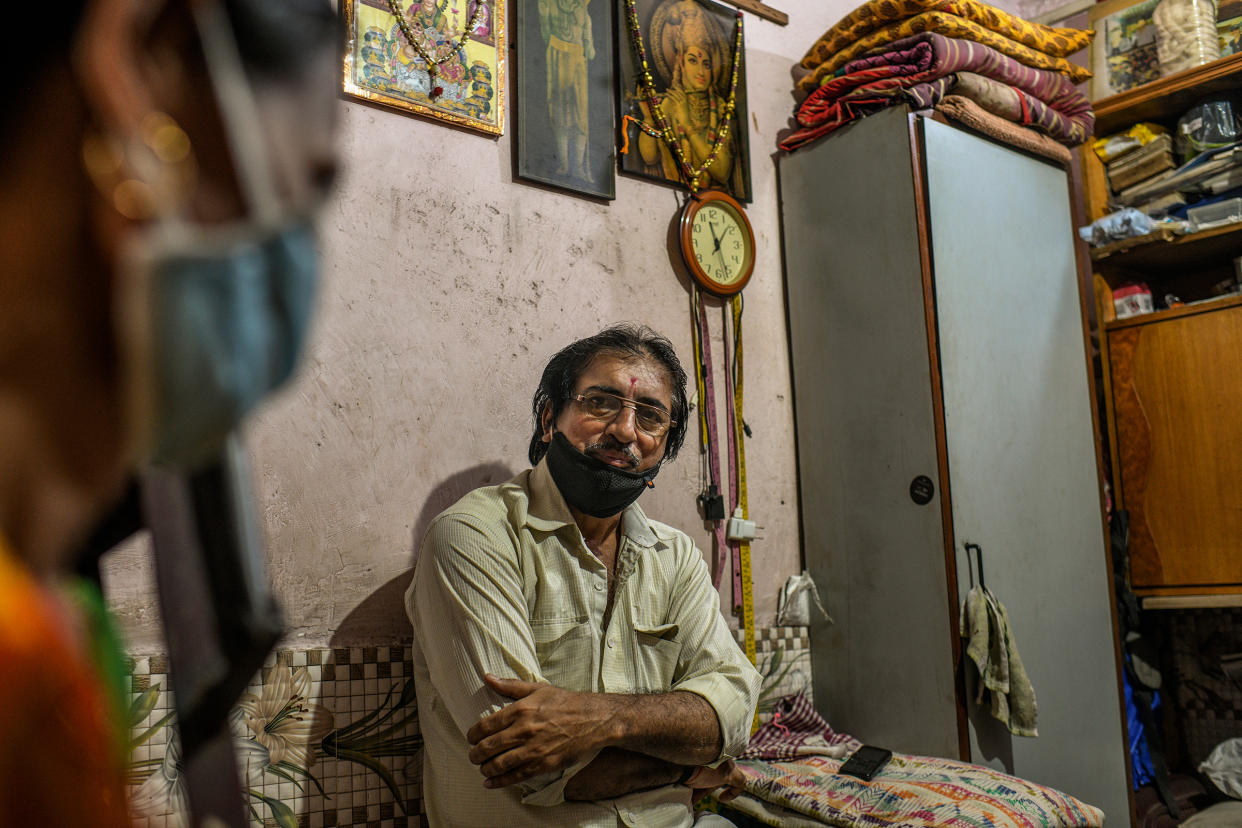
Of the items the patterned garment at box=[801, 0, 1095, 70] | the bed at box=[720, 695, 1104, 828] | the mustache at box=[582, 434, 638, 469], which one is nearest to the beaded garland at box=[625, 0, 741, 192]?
the patterned garment at box=[801, 0, 1095, 70]

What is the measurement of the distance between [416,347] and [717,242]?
46.0 inches

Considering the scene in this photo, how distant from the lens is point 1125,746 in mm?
3152

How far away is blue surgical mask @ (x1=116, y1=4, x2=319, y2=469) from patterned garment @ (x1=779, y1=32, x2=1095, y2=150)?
2919 mm

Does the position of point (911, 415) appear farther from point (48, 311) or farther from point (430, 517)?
point (48, 311)

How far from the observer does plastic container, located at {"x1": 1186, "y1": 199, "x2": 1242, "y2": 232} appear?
130 inches

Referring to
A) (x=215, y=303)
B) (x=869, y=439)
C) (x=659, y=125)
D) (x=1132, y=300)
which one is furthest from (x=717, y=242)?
(x=215, y=303)

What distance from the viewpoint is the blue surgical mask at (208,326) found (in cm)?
37

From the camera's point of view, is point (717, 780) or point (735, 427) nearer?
point (717, 780)

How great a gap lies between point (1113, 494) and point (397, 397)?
2786 millimetres

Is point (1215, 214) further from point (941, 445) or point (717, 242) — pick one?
point (717, 242)

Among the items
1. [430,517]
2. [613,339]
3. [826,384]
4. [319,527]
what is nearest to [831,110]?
[826,384]

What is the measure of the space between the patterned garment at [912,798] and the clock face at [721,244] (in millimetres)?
1531

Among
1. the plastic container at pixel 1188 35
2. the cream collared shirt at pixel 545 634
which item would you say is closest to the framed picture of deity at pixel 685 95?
the cream collared shirt at pixel 545 634

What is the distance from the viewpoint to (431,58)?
246 centimetres
